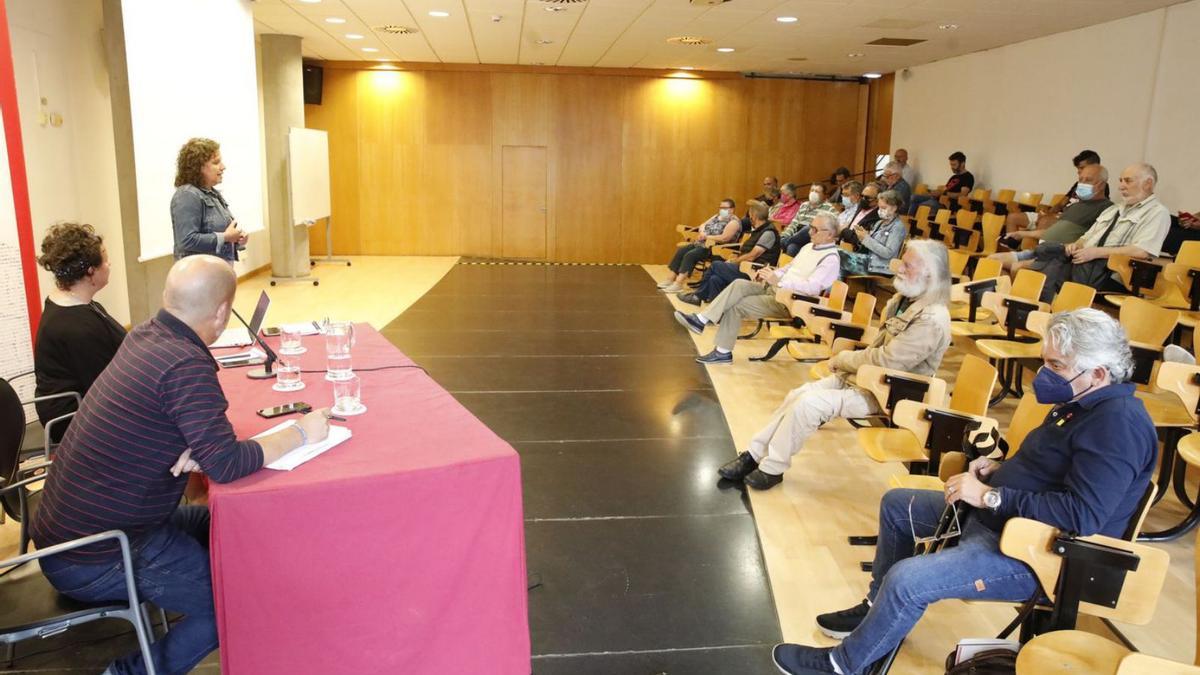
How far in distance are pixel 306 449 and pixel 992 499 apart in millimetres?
1932

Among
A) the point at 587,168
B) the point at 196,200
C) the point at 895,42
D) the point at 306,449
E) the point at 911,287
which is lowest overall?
the point at 306,449

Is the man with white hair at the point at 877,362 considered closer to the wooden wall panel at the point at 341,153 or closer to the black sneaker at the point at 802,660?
the black sneaker at the point at 802,660

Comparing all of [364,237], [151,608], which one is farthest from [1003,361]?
[364,237]

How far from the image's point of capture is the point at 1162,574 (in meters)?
2.05

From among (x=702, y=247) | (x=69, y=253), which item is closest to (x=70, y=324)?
(x=69, y=253)

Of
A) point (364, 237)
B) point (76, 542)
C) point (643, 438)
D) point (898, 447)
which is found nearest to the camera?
point (76, 542)

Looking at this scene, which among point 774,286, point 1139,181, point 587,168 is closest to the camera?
point 1139,181

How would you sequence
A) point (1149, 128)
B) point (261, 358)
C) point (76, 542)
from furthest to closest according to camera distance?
point (1149, 128)
point (261, 358)
point (76, 542)

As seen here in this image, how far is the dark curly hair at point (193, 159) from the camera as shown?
460 cm

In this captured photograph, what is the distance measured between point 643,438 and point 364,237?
967 centimetres

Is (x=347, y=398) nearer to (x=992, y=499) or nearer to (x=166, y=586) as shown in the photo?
(x=166, y=586)

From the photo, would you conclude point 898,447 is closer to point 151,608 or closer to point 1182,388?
point 1182,388

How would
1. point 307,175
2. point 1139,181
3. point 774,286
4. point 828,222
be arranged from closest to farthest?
point 1139,181
point 828,222
point 774,286
point 307,175

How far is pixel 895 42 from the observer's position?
30.9 ft
